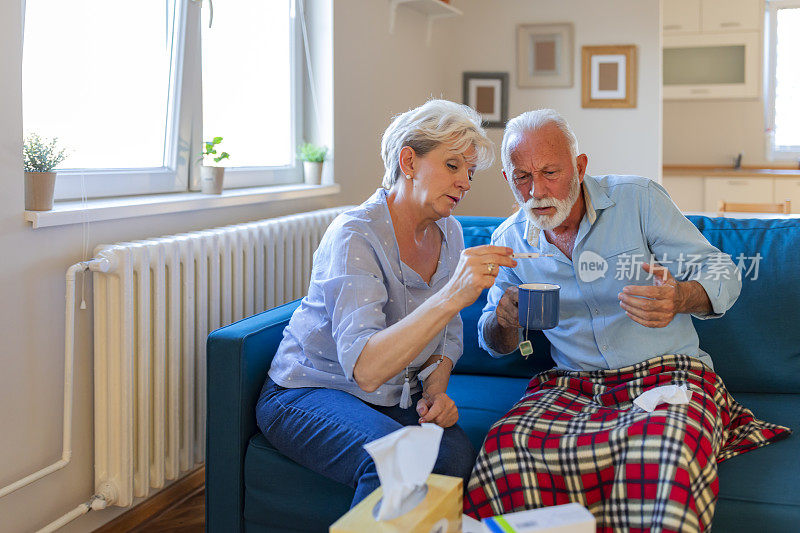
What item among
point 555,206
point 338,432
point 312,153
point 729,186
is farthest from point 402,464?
point 729,186

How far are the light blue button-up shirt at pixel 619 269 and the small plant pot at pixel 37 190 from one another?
116 centimetres

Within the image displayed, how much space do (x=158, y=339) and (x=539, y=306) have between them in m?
1.09

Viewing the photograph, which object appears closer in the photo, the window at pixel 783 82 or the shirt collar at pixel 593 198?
the shirt collar at pixel 593 198

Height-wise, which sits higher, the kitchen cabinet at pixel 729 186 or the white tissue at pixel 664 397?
the kitchen cabinet at pixel 729 186

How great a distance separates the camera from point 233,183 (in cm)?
315

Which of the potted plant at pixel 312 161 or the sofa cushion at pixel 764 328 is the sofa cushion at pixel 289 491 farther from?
the potted plant at pixel 312 161

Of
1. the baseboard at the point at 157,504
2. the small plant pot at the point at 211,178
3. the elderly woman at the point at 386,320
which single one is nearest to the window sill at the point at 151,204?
the small plant pot at the point at 211,178

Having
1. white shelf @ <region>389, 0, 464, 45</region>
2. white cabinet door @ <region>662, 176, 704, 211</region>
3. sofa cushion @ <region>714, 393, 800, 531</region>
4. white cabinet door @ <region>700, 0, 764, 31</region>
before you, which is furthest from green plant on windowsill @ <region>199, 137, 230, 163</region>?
white cabinet door @ <region>700, 0, 764, 31</region>

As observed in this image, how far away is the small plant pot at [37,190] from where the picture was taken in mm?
1987

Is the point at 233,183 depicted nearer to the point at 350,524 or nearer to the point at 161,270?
the point at 161,270

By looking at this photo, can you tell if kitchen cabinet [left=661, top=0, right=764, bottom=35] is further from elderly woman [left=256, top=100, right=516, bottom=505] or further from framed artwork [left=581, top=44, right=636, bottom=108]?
elderly woman [left=256, top=100, right=516, bottom=505]

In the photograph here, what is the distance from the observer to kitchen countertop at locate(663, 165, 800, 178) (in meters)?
6.26

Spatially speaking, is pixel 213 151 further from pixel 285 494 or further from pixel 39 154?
pixel 285 494

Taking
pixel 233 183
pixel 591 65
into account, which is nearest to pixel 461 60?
pixel 591 65
